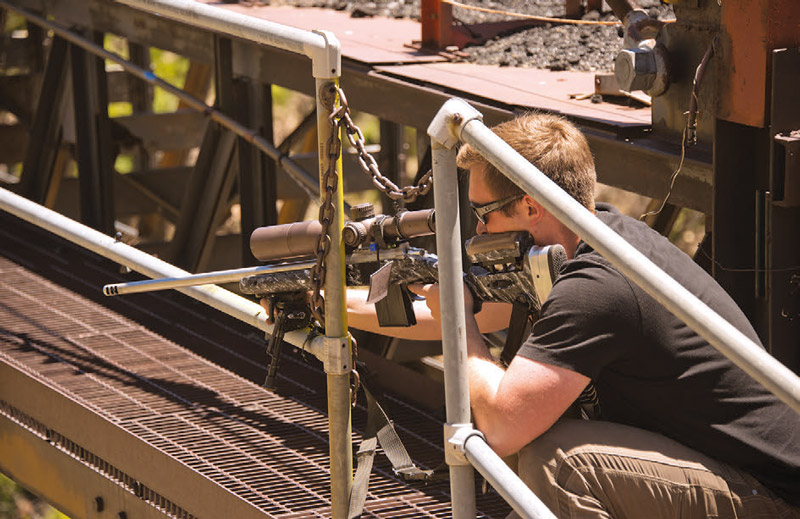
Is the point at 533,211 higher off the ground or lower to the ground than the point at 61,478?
higher

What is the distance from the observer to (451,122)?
2.64 metres

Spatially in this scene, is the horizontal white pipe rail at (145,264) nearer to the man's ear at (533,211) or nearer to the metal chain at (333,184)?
the metal chain at (333,184)

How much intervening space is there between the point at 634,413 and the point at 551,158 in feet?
2.21

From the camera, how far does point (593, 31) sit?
20.5 ft

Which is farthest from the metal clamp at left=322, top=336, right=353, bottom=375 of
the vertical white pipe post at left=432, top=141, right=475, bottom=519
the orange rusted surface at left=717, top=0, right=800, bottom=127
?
the orange rusted surface at left=717, top=0, right=800, bottom=127

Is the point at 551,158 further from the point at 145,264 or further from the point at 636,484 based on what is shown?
the point at 145,264

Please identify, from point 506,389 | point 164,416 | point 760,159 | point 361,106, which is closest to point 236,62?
point 361,106

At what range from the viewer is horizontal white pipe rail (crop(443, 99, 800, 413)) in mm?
2045

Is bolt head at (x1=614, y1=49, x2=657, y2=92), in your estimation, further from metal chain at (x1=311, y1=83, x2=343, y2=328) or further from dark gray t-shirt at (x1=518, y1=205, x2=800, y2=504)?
metal chain at (x1=311, y1=83, x2=343, y2=328)

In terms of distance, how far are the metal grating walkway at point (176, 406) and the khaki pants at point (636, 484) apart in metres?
0.80

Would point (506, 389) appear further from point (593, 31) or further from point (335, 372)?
point (593, 31)

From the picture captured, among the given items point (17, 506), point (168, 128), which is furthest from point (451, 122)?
point (17, 506)

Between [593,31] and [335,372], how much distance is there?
361 cm

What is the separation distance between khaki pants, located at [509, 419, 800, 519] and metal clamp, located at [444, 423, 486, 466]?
317 mm
